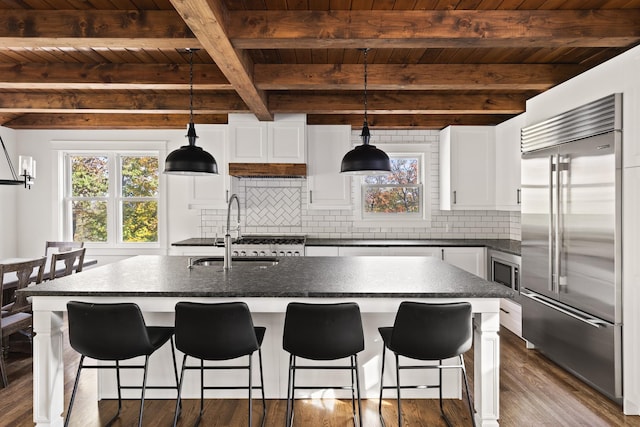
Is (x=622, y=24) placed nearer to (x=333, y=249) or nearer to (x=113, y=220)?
(x=333, y=249)

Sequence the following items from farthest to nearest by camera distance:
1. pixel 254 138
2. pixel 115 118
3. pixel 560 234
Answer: pixel 115 118 → pixel 254 138 → pixel 560 234

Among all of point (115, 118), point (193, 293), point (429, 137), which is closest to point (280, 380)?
point (193, 293)

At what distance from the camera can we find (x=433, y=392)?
2961mm

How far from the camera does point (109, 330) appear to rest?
2.26m

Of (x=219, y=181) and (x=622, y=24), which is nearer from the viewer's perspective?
(x=622, y=24)

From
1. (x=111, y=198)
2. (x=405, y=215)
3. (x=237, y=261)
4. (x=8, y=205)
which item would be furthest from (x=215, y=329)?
(x=8, y=205)

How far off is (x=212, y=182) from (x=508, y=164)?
364cm

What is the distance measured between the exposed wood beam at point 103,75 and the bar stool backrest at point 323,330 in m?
2.45

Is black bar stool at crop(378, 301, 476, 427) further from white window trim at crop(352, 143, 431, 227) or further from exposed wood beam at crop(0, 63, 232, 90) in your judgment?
white window trim at crop(352, 143, 431, 227)

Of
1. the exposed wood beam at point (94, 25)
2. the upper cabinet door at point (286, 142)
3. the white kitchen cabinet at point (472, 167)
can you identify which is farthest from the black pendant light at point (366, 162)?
the white kitchen cabinet at point (472, 167)

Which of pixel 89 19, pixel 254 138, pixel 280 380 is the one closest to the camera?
pixel 89 19

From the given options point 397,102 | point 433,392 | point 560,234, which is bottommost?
point 433,392

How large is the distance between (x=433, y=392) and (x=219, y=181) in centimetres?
357

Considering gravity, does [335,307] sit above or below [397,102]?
below
